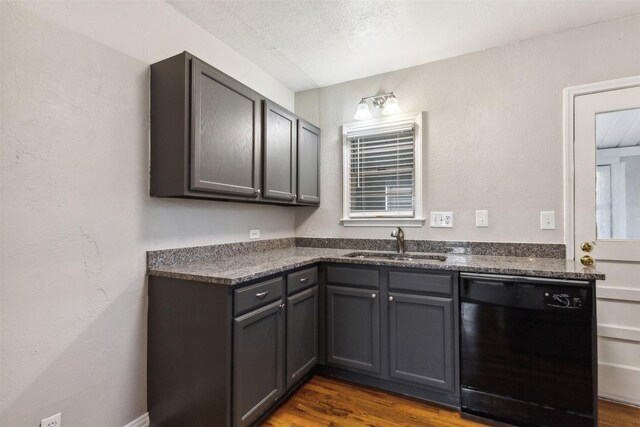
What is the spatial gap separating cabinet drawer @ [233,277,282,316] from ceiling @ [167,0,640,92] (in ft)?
5.56

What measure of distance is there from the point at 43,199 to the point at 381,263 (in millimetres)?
1831

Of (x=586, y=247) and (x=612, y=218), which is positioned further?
(x=612, y=218)

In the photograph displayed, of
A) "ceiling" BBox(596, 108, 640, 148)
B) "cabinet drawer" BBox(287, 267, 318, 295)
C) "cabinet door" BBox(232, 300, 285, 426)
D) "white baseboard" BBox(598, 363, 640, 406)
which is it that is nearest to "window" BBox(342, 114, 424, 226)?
"cabinet drawer" BBox(287, 267, 318, 295)

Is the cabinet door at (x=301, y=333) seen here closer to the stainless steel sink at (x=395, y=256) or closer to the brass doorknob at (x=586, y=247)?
the stainless steel sink at (x=395, y=256)

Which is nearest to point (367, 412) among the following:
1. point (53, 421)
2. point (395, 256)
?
point (395, 256)

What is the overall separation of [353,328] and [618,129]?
2217 millimetres

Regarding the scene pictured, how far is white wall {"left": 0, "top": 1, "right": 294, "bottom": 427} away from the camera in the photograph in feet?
4.19

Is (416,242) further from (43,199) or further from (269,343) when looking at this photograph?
(43,199)

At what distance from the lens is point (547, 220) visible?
7.23 ft

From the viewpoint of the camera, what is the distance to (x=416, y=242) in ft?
8.57

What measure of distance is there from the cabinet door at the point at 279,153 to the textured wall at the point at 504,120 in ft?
2.83

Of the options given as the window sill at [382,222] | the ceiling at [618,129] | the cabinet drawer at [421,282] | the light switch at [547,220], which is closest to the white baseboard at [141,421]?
the cabinet drawer at [421,282]

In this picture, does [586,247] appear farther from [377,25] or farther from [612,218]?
[377,25]

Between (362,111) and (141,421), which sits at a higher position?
(362,111)
